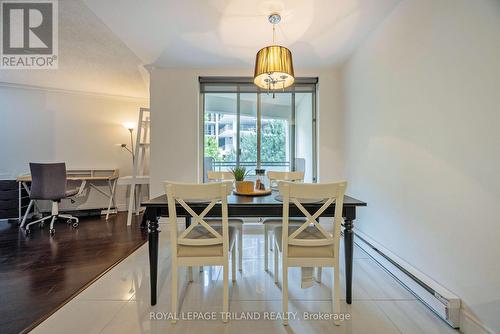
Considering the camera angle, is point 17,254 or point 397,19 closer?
point 397,19

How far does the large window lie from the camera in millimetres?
3504

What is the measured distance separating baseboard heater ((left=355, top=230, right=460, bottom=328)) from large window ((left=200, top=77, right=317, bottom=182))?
65.3 inches

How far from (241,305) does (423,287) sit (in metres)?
1.30

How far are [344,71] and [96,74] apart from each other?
4.11 metres

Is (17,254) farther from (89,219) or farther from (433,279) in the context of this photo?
(433,279)

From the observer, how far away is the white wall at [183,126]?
326cm

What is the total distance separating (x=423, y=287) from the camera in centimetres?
149

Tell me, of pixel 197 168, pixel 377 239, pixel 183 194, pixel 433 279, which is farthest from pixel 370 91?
pixel 197 168

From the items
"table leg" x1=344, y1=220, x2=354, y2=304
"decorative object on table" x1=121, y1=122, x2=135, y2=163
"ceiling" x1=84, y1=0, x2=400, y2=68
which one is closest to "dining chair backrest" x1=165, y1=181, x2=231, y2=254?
"table leg" x1=344, y1=220, x2=354, y2=304

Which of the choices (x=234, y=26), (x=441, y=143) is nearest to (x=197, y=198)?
(x=441, y=143)

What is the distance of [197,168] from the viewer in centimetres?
331

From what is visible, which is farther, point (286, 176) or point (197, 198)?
point (286, 176)

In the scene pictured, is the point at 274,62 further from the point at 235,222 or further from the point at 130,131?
the point at 130,131

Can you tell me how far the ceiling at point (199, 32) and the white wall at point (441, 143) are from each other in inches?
17.2
